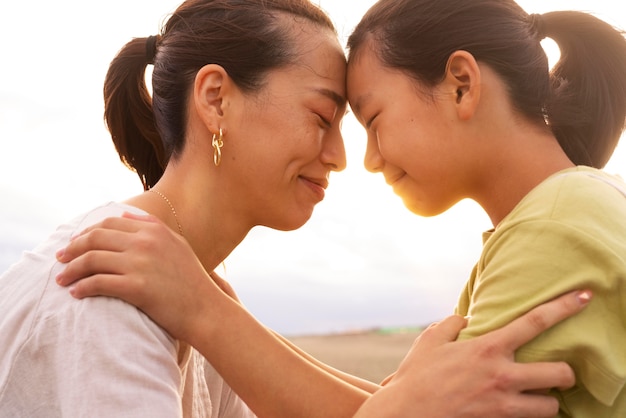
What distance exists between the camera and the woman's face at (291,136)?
9.53ft

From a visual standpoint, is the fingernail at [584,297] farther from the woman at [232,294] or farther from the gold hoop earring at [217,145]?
the gold hoop earring at [217,145]

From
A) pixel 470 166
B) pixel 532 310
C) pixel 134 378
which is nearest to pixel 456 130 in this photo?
pixel 470 166

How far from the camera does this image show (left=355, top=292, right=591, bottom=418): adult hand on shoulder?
6.96 feet

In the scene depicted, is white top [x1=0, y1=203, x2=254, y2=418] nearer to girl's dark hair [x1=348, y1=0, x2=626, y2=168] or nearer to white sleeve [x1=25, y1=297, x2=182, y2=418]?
white sleeve [x1=25, y1=297, x2=182, y2=418]

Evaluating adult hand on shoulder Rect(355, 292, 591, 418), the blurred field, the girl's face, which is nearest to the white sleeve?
adult hand on shoulder Rect(355, 292, 591, 418)

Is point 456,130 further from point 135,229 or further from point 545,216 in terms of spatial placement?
point 135,229

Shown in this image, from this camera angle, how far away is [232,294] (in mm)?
3160

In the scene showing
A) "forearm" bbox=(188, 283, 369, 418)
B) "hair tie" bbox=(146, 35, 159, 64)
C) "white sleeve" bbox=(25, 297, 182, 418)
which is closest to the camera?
"white sleeve" bbox=(25, 297, 182, 418)

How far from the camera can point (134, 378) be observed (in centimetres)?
211

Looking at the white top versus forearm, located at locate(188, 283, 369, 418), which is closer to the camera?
the white top

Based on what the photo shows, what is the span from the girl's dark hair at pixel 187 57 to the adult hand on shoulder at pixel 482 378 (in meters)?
1.23

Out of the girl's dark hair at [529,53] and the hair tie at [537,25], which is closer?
the girl's dark hair at [529,53]

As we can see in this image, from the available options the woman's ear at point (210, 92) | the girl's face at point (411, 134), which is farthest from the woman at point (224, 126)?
the girl's face at point (411, 134)

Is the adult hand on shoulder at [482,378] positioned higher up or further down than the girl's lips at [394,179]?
further down
